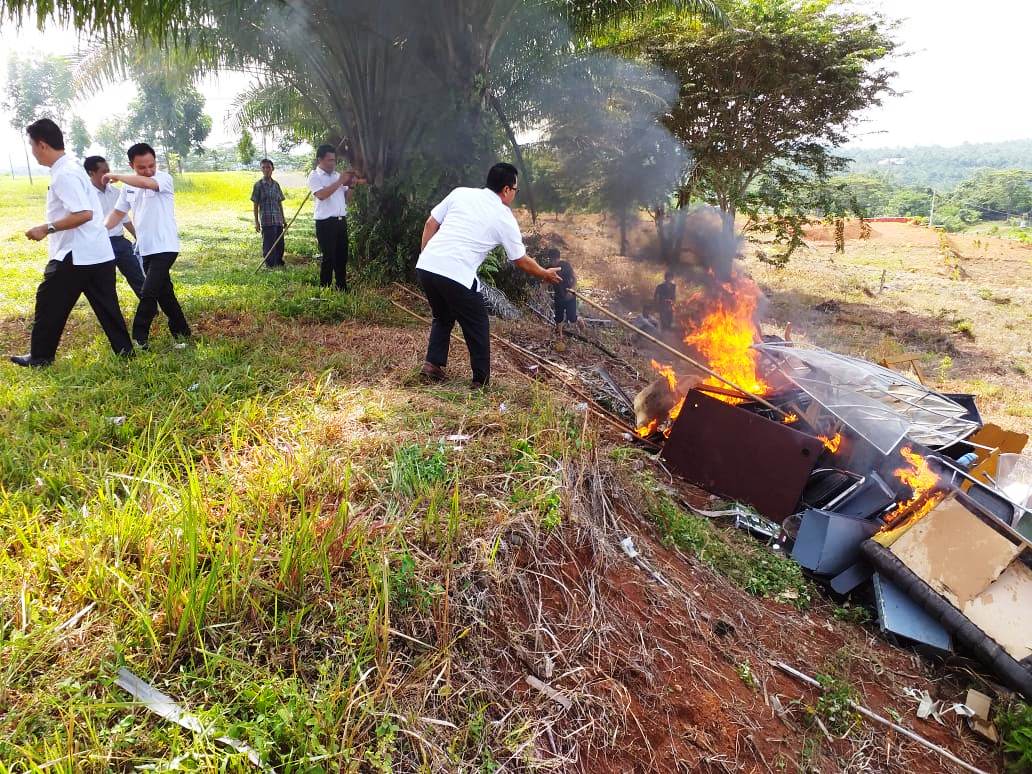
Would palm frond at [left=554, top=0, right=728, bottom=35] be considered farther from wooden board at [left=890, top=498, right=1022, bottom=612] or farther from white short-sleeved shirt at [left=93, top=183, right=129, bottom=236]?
wooden board at [left=890, top=498, right=1022, bottom=612]

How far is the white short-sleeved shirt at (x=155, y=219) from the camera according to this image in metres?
4.95

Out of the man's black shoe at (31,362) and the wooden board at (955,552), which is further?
the man's black shoe at (31,362)

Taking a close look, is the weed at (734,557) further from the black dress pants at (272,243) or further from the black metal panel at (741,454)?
the black dress pants at (272,243)

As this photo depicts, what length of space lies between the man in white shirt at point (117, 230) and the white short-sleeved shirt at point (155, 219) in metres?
0.87

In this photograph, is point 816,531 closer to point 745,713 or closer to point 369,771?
point 745,713

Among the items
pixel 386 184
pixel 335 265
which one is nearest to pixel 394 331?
pixel 335 265

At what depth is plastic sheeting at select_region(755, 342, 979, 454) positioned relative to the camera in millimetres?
4613

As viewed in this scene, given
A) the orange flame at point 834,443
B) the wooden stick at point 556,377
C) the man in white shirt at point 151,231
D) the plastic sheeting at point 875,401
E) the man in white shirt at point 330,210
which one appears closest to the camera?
the plastic sheeting at point 875,401

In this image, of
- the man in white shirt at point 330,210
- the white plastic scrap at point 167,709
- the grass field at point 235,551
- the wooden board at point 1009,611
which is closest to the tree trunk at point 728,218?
→ the man in white shirt at point 330,210

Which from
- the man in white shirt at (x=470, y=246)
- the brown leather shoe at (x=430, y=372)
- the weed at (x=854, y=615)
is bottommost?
the weed at (x=854, y=615)

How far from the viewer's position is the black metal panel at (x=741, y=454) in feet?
14.5

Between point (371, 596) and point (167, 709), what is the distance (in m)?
0.68

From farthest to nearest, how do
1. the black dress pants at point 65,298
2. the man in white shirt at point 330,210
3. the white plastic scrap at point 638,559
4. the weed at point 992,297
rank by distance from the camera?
1. the weed at point 992,297
2. the man in white shirt at point 330,210
3. the black dress pants at point 65,298
4. the white plastic scrap at point 638,559

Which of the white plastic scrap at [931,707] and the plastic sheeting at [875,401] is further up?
the plastic sheeting at [875,401]
